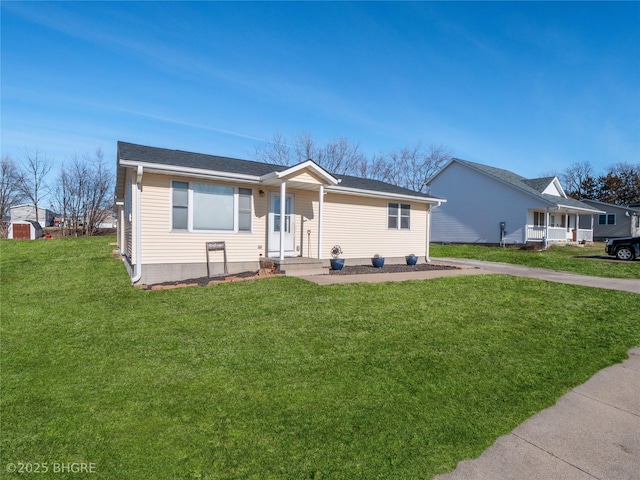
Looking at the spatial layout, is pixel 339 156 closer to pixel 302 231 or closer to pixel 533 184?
pixel 533 184

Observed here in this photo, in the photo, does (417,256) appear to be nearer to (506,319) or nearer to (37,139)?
(506,319)

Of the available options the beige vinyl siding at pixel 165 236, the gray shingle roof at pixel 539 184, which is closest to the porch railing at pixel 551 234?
the gray shingle roof at pixel 539 184

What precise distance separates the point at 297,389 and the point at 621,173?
2324 inches

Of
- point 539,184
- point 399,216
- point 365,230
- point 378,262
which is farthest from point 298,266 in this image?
point 539,184

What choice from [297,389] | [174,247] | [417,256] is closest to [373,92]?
[417,256]

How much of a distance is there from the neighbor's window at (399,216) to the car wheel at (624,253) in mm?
12199

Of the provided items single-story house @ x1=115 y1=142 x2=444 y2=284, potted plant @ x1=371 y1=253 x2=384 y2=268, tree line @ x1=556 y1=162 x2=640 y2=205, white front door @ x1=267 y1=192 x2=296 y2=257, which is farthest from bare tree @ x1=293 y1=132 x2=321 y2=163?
tree line @ x1=556 y1=162 x2=640 y2=205

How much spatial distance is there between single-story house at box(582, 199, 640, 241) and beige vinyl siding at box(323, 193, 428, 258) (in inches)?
1143

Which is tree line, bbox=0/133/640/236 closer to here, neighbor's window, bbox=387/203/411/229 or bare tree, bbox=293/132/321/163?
bare tree, bbox=293/132/321/163

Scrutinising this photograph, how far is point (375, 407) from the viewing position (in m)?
3.31

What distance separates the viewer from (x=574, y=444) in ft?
9.27

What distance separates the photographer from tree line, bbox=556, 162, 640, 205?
4531cm

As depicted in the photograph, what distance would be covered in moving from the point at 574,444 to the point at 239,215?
9.19 metres

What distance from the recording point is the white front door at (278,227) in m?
11.2
